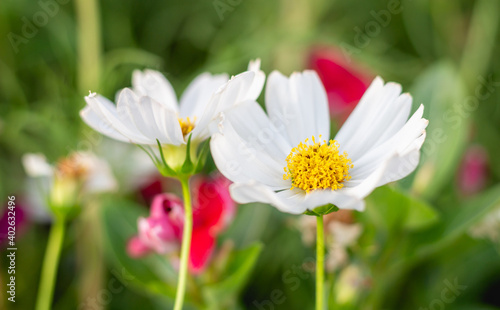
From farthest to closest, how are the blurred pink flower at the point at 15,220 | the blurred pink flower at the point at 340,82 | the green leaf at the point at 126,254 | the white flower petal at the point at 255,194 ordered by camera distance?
the blurred pink flower at the point at 340,82 < the blurred pink flower at the point at 15,220 < the green leaf at the point at 126,254 < the white flower petal at the point at 255,194

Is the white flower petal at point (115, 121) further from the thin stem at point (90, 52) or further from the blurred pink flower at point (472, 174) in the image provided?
the blurred pink flower at point (472, 174)

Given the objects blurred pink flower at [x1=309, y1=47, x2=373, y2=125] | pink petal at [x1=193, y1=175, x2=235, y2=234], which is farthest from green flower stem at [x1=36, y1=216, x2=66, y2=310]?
blurred pink flower at [x1=309, y1=47, x2=373, y2=125]

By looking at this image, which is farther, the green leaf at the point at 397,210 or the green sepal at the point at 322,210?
the green leaf at the point at 397,210

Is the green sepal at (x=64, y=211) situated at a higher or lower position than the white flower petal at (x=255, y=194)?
higher

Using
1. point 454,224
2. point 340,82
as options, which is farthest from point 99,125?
point 340,82

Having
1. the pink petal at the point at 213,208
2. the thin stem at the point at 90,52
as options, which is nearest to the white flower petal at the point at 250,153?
the pink petal at the point at 213,208

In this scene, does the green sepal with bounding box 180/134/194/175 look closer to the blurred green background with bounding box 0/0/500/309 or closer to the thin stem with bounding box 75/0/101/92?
the blurred green background with bounding box 0/0/500/309

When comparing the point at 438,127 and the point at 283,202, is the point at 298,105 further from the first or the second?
the point at 438,127
